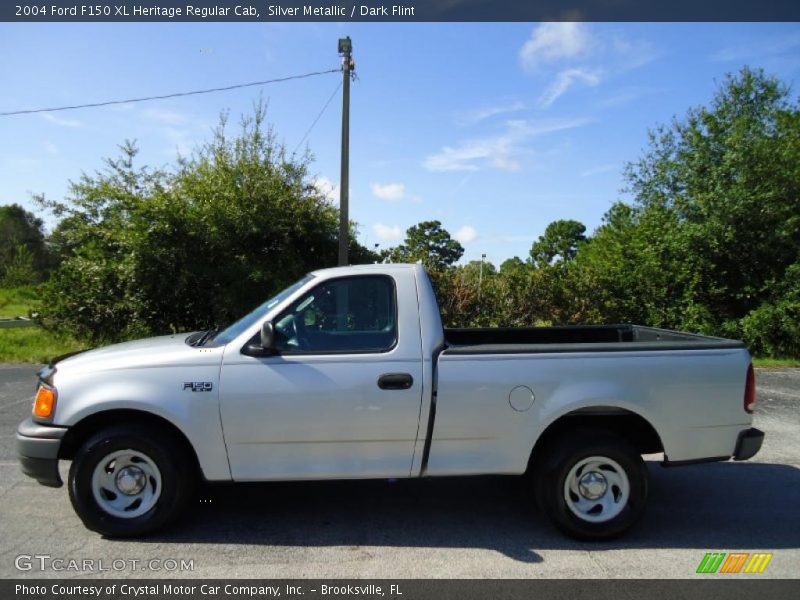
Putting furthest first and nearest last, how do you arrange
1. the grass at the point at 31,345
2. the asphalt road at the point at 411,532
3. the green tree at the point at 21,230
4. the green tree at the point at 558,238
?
the green tree at the point at 558,238
the green tree at the point at 21,230
the grass at the point at 31,345
the asphalt road at the point at 411,532

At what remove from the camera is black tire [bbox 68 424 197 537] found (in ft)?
12.6

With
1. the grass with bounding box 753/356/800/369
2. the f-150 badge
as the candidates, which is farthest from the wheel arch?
the grass with bounding box 753/356/800/369

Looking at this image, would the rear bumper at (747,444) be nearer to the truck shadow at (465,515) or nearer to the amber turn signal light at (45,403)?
the truck shadow at (465,515)

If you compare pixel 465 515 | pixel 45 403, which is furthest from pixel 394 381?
pixel 45 403

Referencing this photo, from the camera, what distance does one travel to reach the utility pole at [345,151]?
498 inches

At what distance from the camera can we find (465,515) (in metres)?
4.43

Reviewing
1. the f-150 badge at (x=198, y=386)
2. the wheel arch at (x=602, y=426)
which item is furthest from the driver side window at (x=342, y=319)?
the wheel arch at (x=602, y=426)

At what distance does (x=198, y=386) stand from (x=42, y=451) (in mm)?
1109

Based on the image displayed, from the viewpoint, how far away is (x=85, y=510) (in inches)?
152

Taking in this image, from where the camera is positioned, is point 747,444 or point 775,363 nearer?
point 747,444

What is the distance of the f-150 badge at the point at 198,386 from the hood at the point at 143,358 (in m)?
0.13

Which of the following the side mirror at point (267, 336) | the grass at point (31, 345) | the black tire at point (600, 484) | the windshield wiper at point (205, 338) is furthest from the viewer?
the grass at point (31, 345)
